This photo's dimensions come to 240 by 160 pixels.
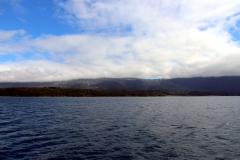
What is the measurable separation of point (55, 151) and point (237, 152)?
24452 mm

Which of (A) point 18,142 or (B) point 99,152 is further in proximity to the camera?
(A) point 18,142

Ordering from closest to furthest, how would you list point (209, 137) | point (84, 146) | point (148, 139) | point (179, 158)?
point (179, 158), point (84, 146), point (148, 139), point (209, 137)

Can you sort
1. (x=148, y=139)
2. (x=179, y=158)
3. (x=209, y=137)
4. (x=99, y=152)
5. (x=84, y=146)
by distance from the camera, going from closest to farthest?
(x=179, y=158)
(x=99, y=152)
(x=84, y=146)
(x=148, y=139)
(x=209, y=137)

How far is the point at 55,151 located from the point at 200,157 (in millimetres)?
18509

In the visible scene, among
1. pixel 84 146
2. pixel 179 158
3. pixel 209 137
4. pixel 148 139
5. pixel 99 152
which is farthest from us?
pixel 209 137

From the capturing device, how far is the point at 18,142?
3031 centimetres

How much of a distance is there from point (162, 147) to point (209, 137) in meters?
12.0

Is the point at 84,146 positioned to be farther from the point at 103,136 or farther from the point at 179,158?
the point at 179,158

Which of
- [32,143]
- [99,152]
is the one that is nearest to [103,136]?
[99,152]

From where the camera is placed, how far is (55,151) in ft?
85.5

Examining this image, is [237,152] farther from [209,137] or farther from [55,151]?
[55,151]

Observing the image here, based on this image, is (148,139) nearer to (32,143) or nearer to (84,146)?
(84,146)

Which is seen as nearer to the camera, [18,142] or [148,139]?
[18,142]

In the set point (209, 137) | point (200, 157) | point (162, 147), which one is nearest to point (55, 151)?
point (162, 147)
